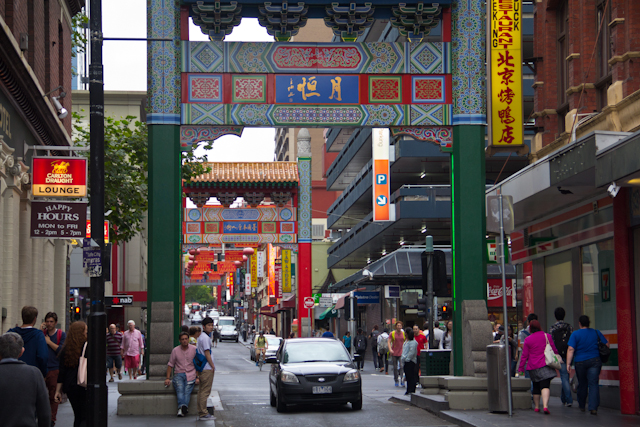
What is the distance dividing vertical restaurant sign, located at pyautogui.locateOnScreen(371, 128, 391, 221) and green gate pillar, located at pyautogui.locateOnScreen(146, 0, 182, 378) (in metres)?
25.3

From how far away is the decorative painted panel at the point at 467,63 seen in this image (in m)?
17.5

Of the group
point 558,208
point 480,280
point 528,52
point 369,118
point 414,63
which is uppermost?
point 528,52

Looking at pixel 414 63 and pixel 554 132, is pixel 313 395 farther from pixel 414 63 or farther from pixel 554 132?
pixel 554 132

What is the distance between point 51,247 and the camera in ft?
77.7

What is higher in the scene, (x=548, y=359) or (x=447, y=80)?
(x=447, y=80)

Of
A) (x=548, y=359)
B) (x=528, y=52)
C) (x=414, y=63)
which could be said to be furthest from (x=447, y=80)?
(x=528, y=52)

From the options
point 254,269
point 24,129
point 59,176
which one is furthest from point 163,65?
point 254,269

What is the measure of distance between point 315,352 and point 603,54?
875cm

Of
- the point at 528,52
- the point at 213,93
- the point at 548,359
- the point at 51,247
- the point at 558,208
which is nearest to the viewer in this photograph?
the point at 548,359

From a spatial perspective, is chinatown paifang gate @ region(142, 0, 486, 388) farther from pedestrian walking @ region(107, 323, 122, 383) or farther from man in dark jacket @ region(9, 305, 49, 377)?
pedestrian walking @ region(107, 323, 122, 383)

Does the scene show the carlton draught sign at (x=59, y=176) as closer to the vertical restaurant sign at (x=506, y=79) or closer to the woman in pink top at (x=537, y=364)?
the vertical restaurant sign at (x=506, y=79)

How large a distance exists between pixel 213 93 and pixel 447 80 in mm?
4544

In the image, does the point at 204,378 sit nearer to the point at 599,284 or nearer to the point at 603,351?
the point at 603,351

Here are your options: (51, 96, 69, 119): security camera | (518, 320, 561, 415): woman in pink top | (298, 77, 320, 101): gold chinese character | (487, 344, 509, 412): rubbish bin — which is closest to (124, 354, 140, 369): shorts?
(51, 96, 69, 119): security camera
